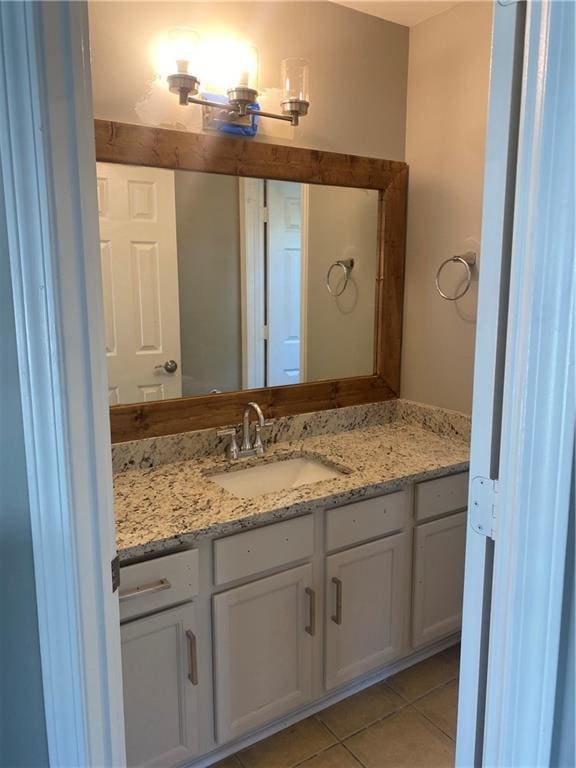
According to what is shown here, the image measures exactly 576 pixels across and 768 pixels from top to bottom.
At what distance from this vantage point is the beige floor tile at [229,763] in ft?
5.92

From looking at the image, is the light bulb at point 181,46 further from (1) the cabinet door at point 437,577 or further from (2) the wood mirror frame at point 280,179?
(1) the cabinet door at point 437,577

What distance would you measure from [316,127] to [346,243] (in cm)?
48

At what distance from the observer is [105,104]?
180 cm

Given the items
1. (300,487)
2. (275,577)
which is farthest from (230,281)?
(275,577)

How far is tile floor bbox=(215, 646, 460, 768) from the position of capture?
1834 millimetres

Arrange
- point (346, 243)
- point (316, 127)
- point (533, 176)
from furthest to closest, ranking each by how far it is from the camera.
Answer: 1. point (346, 243)
2. point (316, 127)
3. point (533, 176)

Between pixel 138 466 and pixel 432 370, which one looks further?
pixel 432 370

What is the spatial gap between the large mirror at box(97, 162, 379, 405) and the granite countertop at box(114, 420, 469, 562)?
0.28 meters

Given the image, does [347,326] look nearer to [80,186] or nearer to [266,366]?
[266,366]

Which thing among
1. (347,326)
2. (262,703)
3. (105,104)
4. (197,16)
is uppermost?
(197,16)

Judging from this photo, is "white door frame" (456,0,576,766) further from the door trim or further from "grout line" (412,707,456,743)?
"grout line" (412,707,456,743)

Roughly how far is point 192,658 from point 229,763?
18.7 inches

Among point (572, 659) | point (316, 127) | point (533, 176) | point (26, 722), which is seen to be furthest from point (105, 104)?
point (572, 659)

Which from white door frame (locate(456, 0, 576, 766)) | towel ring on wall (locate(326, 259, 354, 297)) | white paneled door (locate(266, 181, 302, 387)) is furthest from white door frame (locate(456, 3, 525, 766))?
towel ring on wall (locate(326, 259, 354, 297))
